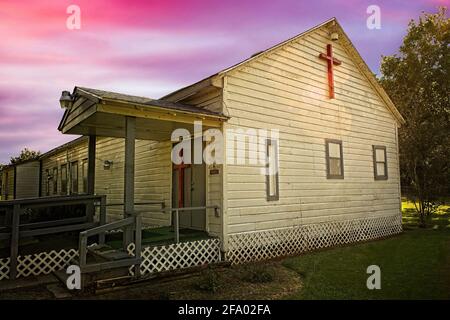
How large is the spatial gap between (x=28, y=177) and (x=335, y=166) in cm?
2321

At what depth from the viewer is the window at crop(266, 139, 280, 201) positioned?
30.3 feet

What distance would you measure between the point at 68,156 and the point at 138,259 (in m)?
15.0

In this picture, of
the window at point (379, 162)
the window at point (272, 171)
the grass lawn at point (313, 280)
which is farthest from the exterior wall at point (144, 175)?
the window at point (379, 162)

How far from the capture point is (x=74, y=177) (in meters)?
18.4

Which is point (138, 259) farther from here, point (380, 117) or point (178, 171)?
point (380, 117)

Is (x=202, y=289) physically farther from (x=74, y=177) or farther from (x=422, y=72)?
(x=422, y=72)

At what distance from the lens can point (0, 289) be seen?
6074mm

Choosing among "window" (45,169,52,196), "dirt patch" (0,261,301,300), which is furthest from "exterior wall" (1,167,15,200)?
"dirt patch" (0,261,301,300)

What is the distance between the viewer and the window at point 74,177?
18.1 metres

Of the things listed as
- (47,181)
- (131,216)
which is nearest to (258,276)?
(131,216)

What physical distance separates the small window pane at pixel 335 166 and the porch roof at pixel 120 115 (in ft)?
16.2

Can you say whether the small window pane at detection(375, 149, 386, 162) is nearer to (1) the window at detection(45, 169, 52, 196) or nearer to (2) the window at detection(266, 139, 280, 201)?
(2) the window at detection(266, 139, 280, 201)
